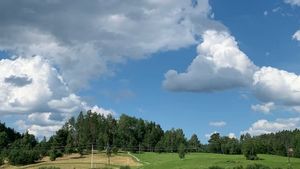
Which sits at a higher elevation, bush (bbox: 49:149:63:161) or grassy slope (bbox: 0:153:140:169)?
bush (bbox: 49:149:63:161)

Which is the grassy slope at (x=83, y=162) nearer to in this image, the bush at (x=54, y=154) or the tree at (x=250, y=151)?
the bush at (x=54, y=154)

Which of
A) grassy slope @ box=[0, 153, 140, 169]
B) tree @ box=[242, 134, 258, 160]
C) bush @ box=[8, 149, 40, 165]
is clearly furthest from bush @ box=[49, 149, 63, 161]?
tree @ box=[242, 134, 258, 160]

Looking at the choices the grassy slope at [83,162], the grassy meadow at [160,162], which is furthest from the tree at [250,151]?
the grassy slope at [83,162]

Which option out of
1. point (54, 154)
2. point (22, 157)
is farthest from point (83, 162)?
point (22, 157)

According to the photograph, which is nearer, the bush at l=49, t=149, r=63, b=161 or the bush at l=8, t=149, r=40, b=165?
the bush at l=8, t=149, r=40, b=165

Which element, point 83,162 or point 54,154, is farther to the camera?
point 54,154

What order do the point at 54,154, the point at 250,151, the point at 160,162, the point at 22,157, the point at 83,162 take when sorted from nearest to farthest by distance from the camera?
the point at 160,162 < the point at 250,151 < the point at 83,162 < the point at 22,157 < the point at 54,154

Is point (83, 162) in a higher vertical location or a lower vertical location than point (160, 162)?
higher

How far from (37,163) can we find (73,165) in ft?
77.0

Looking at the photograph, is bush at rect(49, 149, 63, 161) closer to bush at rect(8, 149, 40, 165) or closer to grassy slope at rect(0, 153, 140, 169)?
grassy slope at rect(0, 153, 140, 169)

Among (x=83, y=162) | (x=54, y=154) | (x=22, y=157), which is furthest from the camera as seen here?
(x=54, y=154)

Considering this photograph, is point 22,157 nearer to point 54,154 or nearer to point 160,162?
point 54,154

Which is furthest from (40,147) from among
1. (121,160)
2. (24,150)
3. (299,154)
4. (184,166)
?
(299,154)

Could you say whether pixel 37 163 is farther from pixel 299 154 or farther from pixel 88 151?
pixel 299 154
